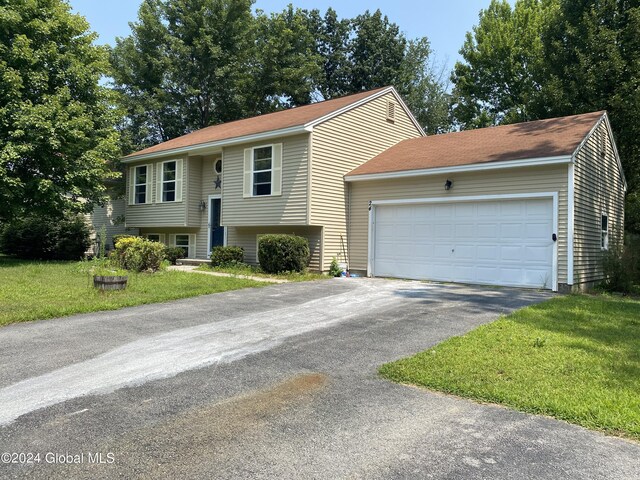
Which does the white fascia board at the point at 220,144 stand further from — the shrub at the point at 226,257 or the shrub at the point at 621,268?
the shrub at the point at 621,268

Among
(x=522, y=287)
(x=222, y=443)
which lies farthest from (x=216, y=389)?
(x=522, y=287)

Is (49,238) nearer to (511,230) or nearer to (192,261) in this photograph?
(192,261)

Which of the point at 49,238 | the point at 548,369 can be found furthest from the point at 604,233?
the point at 49,238

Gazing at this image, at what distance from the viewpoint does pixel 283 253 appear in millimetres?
13000

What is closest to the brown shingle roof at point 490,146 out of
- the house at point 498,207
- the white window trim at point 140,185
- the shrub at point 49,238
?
the house at point 498,207

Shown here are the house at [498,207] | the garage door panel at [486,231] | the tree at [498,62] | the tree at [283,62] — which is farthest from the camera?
the tree at [283,62]

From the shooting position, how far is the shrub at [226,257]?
15.0 m

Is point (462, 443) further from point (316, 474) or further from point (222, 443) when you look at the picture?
point (222, 443)

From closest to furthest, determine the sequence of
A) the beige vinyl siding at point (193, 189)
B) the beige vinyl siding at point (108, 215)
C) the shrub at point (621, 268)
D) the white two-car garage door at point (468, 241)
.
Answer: the white two-car garage door at point (468, 241) → the shrub at point (621, 268) → the beige vinyl siding at point (193, 189) → the beige vinyl siding at point (108, 215)

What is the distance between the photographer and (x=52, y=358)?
519 centimetres

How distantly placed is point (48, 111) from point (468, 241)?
42.5 ft

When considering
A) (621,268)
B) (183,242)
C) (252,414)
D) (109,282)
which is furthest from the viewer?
(183,242)

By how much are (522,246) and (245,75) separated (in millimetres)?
21994

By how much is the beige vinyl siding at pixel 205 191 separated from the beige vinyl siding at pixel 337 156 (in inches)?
200
